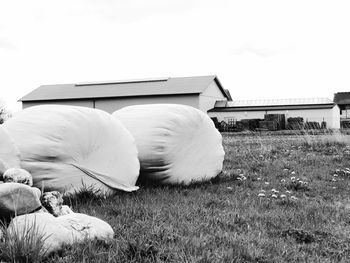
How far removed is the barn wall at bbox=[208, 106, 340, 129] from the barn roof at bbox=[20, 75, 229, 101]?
3.52 meters

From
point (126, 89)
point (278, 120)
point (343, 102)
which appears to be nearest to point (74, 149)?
point (278, 120)

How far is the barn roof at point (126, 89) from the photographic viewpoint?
4391 cm

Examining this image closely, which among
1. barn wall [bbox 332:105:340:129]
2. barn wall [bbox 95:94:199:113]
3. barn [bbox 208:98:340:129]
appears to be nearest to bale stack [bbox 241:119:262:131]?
barn [bbox 208:98:340:129]

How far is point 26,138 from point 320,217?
9.76 feet

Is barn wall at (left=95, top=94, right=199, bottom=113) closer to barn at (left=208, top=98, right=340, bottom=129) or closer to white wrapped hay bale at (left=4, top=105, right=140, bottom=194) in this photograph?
barn at (left=208, top=98, right=340, bottom=129)

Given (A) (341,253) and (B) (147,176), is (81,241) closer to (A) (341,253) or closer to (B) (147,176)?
(A) (341,253)

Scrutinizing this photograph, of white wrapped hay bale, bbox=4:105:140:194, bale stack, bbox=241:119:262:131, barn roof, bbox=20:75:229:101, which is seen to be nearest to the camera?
white wrapped hay bale, bbox=4:105:140:194

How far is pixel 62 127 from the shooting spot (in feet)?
14.9

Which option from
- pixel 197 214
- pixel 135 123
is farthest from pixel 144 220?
pixel 135 123

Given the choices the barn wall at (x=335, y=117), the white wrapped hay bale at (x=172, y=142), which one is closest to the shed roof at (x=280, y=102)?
the barn wall at (x=335, y=117)

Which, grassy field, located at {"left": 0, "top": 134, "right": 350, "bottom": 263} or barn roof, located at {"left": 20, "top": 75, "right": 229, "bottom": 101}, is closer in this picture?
grassy field, located at {"left": 0, "top": 134, "right": 350, "bottom": 263}

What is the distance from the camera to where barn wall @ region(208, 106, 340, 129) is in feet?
128

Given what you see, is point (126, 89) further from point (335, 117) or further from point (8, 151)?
point (8, 151)

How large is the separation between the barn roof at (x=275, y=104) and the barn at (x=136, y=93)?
2.13 meters
